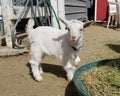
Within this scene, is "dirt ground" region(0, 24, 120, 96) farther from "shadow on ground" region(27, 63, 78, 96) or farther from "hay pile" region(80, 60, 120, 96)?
"hay pile" region(80, 60, 120, 96)

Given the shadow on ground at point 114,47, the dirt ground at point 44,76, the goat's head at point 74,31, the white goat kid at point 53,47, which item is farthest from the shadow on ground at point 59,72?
the shadow on ground at point 114,47

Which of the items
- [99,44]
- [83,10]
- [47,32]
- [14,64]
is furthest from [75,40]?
[83,10]

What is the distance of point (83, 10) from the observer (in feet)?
39.3

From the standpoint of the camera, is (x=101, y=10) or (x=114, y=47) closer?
(x=114, y=47)

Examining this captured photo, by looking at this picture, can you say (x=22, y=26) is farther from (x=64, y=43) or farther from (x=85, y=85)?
(x=85, y=85)

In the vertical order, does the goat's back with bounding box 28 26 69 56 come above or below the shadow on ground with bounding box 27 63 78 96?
above

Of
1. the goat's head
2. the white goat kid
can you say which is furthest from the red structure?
the goat's head

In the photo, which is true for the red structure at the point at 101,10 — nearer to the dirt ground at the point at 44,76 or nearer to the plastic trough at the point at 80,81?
the dirt ground at the point at 44,76

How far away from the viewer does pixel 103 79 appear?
3.66 metres

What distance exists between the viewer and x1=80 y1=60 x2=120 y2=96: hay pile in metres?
3.33

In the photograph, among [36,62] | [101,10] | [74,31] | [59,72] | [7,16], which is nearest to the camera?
[74,31]

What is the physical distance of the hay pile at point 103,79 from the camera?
3334 mm

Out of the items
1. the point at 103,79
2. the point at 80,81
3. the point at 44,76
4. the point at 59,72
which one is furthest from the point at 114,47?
the point at 80,81

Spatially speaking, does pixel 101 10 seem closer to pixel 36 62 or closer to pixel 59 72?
pixel 59 72
